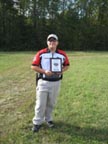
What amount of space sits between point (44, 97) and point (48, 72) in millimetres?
511

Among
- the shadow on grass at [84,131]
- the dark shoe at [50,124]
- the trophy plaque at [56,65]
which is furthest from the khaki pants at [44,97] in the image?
the shadow on grass at [84,131]

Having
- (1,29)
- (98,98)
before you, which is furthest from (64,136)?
(1,29)

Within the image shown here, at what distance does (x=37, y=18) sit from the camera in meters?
45.6

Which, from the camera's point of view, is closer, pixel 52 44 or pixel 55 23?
pixel 52 44

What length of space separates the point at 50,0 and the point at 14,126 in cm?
4176

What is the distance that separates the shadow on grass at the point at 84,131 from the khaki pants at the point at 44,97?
0.40 m

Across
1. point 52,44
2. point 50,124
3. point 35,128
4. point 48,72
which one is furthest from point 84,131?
point 52,44

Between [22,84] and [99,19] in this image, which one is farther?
[99,19]

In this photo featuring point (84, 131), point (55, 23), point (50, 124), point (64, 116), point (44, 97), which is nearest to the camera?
point (44, 97)

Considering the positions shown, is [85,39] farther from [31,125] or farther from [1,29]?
[31,125]

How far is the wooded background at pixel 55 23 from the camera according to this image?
44250mm

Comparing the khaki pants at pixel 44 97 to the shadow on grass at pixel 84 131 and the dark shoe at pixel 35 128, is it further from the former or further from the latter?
the shadow on grass at pixel 84 131

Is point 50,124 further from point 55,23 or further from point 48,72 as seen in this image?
point 55,23

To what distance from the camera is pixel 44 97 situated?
579 centimetres
